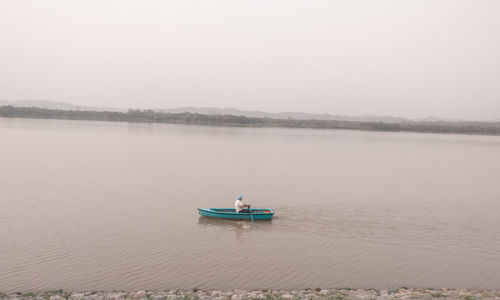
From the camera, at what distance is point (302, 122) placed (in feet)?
461

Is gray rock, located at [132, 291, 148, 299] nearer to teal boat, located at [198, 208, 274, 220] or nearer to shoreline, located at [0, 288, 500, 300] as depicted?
shoreline, located at [0, 288, 500, 300]

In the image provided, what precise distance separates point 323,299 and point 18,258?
8.42 meters

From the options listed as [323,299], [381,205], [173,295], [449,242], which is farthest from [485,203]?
[173,295]

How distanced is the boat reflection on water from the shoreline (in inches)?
221

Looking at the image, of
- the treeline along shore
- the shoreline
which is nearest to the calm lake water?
the shoreline

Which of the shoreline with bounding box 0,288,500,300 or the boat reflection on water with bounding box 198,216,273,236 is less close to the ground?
the shoreline with bounding box 0,288,500,300

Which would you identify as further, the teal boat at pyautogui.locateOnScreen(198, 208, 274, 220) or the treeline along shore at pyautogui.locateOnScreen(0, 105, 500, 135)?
the treeline along shore at pyautogui.locateOnScreen(0, 105, 500, 135)

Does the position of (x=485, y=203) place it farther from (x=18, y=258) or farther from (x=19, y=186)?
(x=19, y=186)

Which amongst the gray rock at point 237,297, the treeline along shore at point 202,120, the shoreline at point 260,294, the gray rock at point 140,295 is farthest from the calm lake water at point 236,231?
the treeline along shore at point 202,120

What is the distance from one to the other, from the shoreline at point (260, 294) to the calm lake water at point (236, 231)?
2.30 ft

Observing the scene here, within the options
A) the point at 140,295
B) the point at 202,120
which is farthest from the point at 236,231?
the point at 202,120

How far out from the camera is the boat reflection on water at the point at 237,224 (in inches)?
573

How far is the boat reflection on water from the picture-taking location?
14.5 m

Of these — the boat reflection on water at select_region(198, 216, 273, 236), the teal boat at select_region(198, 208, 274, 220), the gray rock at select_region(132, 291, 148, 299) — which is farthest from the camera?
the teal boat at select_region(198, 208, 274, 220)
